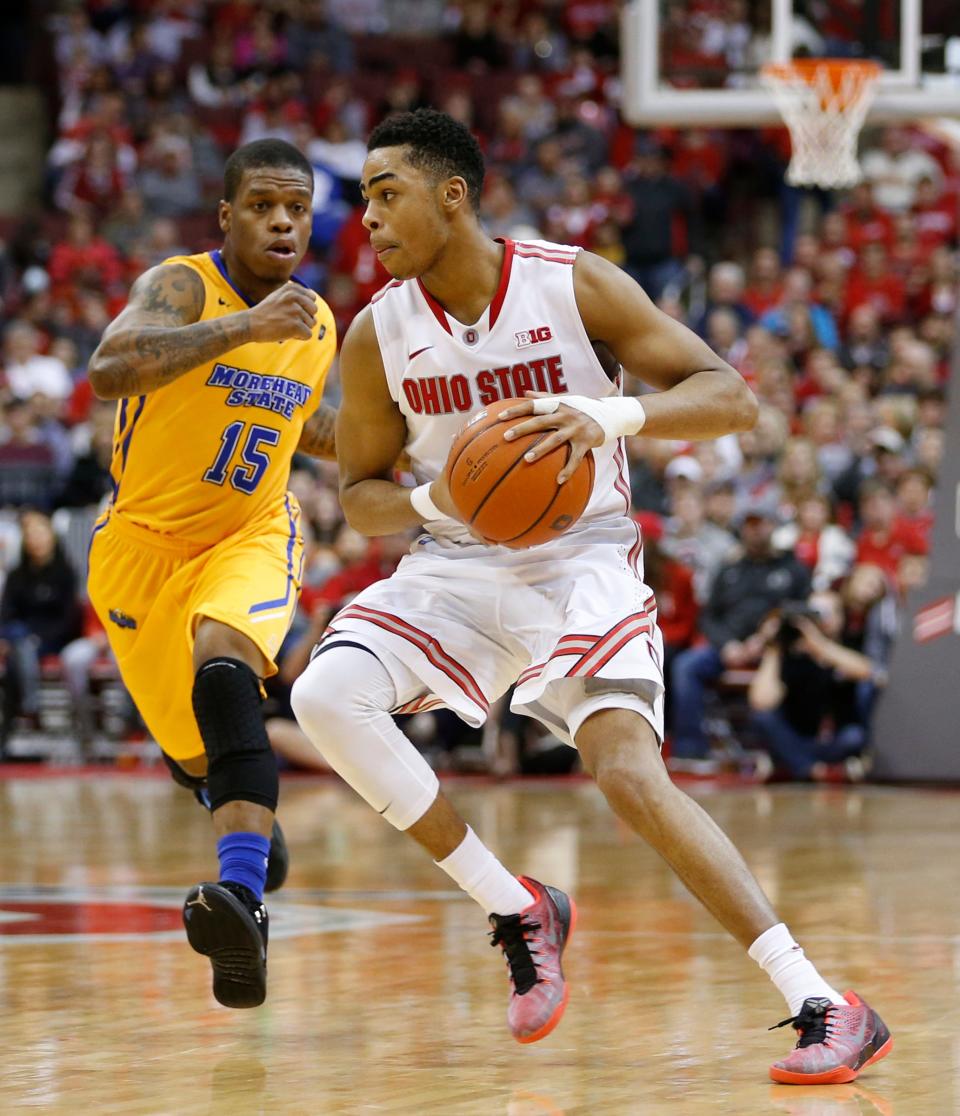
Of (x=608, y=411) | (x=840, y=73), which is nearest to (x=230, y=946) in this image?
(x=608, y=411)

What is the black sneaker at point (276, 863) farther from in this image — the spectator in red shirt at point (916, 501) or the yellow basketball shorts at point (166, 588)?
the spectator in red shirt at point (916, 501)

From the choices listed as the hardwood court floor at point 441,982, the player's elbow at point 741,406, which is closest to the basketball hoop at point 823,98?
the hardwood court floor at point 441,982

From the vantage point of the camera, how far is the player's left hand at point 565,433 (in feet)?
13.8

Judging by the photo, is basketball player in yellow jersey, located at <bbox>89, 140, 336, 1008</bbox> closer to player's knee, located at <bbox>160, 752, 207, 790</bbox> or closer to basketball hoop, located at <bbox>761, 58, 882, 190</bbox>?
player's knee, located at <bbox>160, 752, 207, 790</bbox>

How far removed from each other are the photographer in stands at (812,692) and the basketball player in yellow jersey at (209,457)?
6.32 m

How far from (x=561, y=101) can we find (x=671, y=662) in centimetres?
838

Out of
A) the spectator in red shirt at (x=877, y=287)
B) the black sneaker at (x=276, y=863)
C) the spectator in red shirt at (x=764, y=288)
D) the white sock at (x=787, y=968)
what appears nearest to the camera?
the white sock at (x=787, y=968)

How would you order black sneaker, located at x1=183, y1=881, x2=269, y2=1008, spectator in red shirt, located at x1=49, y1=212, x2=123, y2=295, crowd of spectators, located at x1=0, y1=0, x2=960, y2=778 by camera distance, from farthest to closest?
spectator in red shirt, located at x1=49, y1=212, x2=123, y2=295
crowd of spectators, located at x1=0, y1=0, x2=960, y2=778
black sneaker, located at x1=183, y1=881, x2=269, y2=1008

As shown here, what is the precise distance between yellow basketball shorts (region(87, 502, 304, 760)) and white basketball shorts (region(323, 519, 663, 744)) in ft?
2.76

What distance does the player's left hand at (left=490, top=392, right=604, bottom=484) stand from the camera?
4.21m

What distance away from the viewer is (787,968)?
4.17 metres

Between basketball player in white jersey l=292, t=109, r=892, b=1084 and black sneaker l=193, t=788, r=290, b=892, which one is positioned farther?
black sneaker l=193, t=788, r=290, b=892

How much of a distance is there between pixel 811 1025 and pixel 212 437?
8.10ft

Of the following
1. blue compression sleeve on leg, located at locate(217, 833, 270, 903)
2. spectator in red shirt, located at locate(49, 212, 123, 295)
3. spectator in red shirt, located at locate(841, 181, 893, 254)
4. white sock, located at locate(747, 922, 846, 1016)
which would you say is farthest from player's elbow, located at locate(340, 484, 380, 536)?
spectator in red shirt, located at locate(49, 212, 123, 295)
